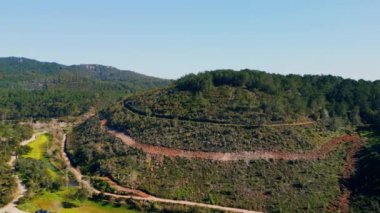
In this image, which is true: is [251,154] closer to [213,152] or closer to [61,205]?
[213,152]

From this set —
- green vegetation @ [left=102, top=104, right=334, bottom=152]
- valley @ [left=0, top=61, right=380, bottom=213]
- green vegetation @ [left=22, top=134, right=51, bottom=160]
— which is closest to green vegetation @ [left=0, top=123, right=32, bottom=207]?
valley @ [left=0, top=61, right=380, bottom=213]

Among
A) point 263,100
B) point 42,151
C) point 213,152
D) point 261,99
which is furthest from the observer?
point 42,151

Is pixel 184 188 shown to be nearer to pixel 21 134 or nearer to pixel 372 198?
pixel 372 198

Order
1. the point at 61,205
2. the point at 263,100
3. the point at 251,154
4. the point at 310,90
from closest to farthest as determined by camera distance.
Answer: the point at 61,205 < the point at 251,154 < the point at 263,100 < the point at 310,90

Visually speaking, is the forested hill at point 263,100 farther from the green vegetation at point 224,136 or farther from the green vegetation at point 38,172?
the green vegetation at point 38,172

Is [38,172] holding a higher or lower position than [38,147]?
higher

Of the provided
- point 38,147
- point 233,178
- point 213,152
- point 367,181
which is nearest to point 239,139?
point 213,152

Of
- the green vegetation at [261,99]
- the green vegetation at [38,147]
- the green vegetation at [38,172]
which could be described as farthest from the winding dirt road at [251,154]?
the green vegetation at [38,147]

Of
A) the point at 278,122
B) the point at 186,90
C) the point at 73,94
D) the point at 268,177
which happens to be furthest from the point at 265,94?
the point at 73,94
